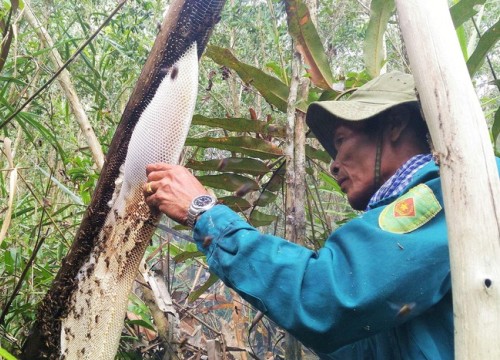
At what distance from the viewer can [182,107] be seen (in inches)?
57.3

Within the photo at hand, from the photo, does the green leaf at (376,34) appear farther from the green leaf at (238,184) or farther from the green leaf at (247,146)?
the green leaf at (238,184)

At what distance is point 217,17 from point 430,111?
0.81 metres

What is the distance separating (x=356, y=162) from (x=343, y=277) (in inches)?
21.6

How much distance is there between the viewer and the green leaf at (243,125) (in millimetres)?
2018

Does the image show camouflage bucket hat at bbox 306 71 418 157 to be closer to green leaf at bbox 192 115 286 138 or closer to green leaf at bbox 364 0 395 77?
green leaf at bbox 192 115 286 138

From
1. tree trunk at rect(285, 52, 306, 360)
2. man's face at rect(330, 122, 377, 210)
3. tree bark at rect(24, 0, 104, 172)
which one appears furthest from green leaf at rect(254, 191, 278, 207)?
tree bark at rect(24, 0, 104, 172)

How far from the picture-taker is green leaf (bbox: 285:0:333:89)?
1935 millimetres

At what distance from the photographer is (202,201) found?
4.32 feet

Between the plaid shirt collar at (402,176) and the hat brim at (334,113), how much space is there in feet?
0.56

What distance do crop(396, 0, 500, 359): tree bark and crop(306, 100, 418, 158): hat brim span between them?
21.3 inches

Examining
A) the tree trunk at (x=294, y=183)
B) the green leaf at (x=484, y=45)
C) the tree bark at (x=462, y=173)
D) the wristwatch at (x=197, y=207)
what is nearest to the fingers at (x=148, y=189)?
the wristwatch at (x=197, y=207)

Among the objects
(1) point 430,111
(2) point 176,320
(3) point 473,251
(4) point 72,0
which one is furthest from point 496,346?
(4) point 72,0

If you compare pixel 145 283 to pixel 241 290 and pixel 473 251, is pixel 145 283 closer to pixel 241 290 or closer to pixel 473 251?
pixel 241 290

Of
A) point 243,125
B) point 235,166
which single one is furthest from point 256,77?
point 235,166
